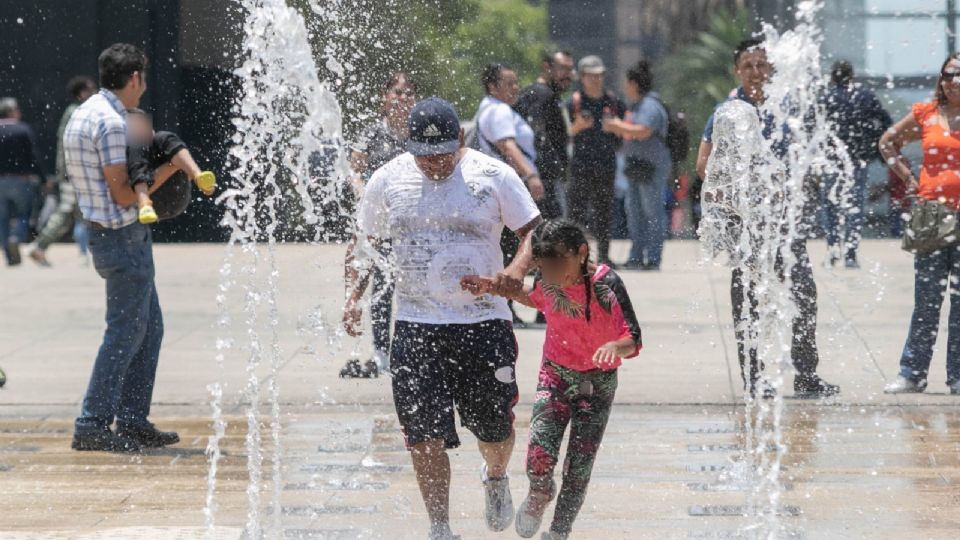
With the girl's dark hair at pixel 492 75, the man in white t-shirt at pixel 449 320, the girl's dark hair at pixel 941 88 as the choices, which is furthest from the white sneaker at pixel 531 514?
the girl's dark hair at pixel 492 75

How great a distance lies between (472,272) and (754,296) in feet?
9.77

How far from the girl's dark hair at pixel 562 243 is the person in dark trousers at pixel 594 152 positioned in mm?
8815

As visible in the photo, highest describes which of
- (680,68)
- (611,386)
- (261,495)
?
(611,386)

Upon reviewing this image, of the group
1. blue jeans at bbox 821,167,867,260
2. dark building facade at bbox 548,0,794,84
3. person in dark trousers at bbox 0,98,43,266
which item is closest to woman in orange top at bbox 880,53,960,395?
blue jeans at bbox 821,167,867,260

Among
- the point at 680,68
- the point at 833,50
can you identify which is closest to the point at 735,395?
the point at 833,50

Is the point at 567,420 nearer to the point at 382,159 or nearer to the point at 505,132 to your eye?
the point at 382,159

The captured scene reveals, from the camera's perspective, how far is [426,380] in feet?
18.8

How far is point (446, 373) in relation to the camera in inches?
228

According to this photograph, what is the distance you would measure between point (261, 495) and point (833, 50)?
47.5ft

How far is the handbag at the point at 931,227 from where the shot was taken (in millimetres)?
8500

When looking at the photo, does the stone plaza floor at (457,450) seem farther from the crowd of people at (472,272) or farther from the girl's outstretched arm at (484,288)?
the girl's outstretched arm at (484,288)

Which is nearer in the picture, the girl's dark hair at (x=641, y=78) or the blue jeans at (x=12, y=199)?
the girl's dark hair at (x=641, y=78)

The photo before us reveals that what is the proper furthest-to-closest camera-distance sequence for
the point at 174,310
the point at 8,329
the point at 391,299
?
1. the point at 174,310
2. the point at 8,329
3. the point at 391,299

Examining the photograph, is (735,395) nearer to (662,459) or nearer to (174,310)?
(662,459)
